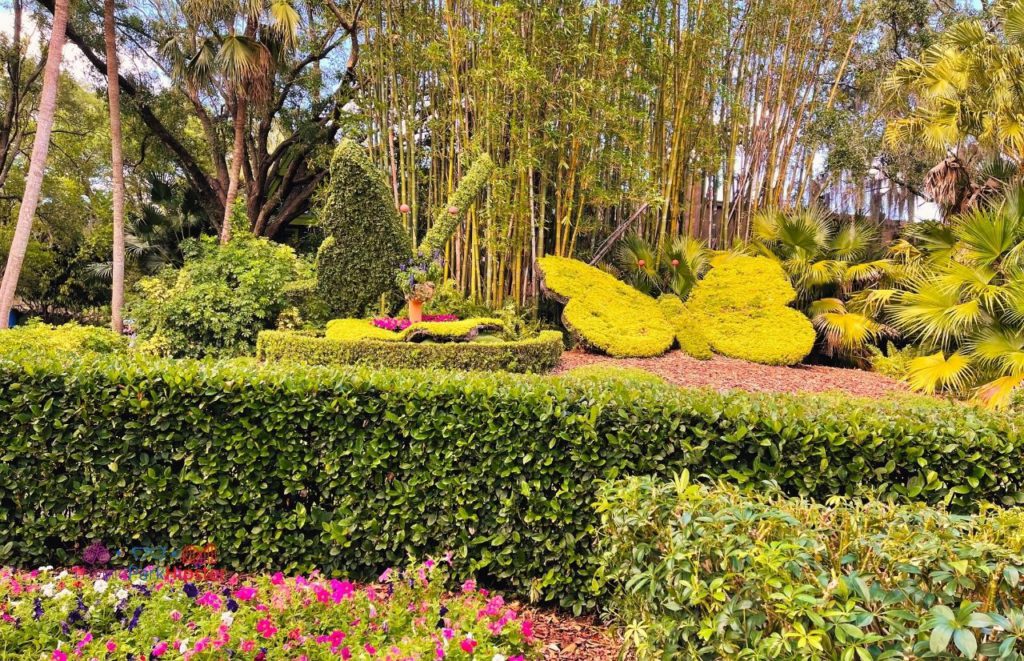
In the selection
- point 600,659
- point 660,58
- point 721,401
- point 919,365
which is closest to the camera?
point 600,659

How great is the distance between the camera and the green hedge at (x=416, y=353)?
611 centimetres

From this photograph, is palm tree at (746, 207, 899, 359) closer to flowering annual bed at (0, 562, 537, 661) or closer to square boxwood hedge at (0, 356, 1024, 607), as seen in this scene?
square boxwood hedge at (0, 356, 1024, 607)

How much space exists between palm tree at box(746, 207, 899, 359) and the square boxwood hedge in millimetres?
6372

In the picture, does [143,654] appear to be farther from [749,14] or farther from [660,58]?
[749,14]

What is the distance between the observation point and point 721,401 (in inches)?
98.0

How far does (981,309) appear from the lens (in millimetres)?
5141

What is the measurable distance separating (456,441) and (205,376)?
3.97 ft

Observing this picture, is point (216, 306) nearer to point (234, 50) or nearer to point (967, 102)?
point (234, 50)

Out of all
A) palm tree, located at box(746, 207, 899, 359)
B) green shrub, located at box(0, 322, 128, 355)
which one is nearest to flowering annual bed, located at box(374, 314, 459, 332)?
green shrub, located at box(0, 322, 128, 355)

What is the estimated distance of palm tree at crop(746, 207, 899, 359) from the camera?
329 inches

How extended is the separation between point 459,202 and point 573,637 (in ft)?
22.8

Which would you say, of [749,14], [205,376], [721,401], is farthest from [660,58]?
[205,376]

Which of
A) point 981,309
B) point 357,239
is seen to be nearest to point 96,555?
point 357,239

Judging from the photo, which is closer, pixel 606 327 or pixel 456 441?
pixel 456 441
